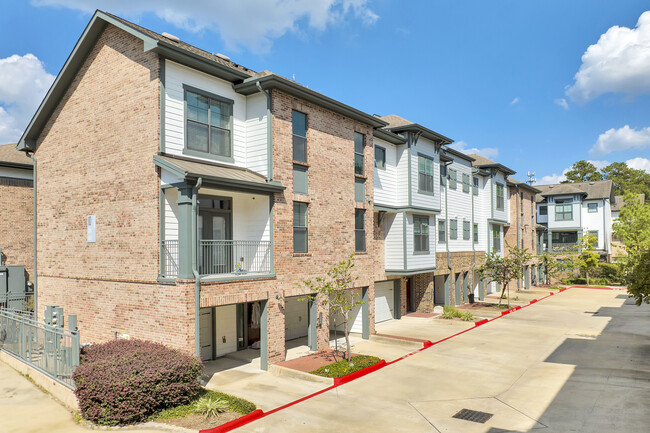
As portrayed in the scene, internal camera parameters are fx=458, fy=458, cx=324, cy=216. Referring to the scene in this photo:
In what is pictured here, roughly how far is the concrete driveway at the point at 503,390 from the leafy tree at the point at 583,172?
80.2 meters

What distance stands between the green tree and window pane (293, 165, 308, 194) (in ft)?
294

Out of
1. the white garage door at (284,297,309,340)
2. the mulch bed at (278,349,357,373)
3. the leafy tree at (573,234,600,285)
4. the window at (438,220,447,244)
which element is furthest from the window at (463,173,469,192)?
the leafy tree at (573,234,600,285)

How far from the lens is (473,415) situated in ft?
37.7

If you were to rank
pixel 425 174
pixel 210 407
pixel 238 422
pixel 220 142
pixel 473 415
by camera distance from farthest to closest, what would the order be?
pixel 425 174, pixel 220 142, pixel 473 415, pixel 210 407, pixel 238 422

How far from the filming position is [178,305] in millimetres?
13422

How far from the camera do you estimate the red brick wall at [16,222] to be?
23.1m

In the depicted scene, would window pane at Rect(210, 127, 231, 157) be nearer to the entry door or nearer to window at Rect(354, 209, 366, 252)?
the entry door

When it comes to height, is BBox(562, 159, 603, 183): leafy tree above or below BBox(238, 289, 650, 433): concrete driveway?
above

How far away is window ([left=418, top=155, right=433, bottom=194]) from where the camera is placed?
85.0 ft

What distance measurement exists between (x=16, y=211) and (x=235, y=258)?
47.8 feet

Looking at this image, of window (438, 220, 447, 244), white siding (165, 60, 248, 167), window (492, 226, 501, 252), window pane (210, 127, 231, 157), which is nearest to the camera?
white siding (165, 60, 248, 167)

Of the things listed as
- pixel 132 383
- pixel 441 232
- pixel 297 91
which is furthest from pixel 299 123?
pixel 441 232

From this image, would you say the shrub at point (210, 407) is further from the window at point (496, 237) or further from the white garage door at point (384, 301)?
the window at point (496, 237)

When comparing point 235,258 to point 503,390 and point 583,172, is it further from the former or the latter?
point 583,172
